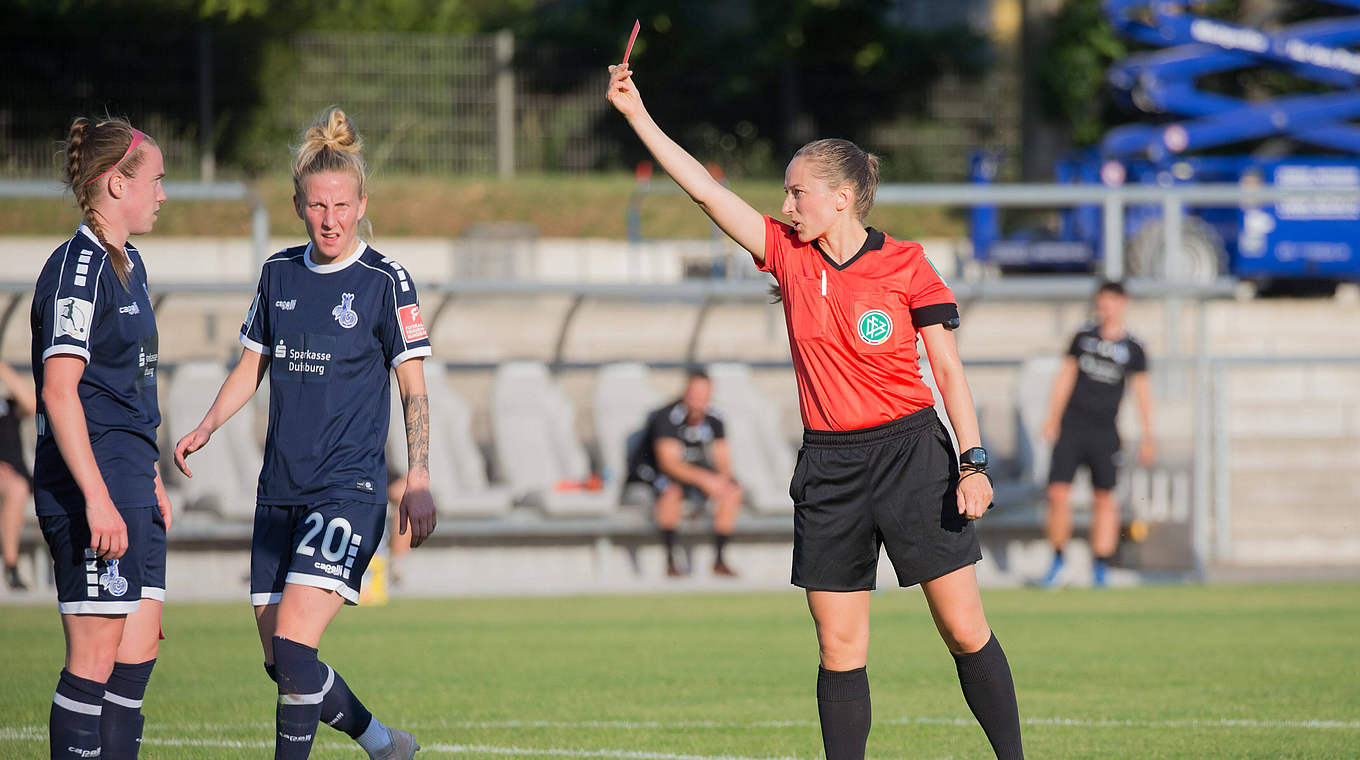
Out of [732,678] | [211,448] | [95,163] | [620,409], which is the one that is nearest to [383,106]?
[620,409]

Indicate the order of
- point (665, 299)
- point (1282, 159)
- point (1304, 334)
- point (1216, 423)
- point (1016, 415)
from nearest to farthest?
point (1216, 423), point (1016, 415), point (665, 299), point (1304, 334), point (1282, 159)

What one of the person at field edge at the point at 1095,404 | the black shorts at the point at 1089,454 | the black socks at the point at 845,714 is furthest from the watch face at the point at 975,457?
the black shorts at the point at 1089,454

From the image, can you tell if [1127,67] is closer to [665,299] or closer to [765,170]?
[765,170]

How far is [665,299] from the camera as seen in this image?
50.4 ft

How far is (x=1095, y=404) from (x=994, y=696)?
7917 mm

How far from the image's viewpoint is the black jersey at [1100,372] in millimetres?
12070

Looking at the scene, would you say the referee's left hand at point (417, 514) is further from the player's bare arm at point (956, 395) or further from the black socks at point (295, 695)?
the player's bare arm at point (956, 395)

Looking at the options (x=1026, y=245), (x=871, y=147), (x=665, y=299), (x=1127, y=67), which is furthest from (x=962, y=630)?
(x=871, y=147)

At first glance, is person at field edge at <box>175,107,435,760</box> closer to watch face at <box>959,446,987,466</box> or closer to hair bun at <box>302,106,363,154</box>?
hair bun at <box>302,106,363,154</box>

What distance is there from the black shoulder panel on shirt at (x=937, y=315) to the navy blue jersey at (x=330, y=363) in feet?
4.61

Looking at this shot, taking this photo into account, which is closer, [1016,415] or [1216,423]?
[1216,423]

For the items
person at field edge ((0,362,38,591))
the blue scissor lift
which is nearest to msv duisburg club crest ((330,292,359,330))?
person at field edge ((0,362,38,591))

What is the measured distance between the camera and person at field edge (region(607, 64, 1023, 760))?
4.45m

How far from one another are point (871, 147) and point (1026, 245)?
19.9 ft
